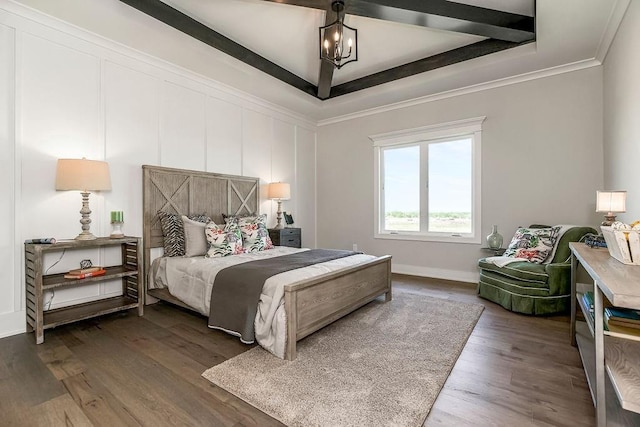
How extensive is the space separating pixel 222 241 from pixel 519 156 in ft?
13.0

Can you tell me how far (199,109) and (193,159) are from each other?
2.24 feet

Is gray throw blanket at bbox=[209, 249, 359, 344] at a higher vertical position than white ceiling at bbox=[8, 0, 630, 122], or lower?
lower

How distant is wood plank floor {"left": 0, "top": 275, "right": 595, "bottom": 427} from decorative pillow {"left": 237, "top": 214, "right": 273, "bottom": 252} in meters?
1.06

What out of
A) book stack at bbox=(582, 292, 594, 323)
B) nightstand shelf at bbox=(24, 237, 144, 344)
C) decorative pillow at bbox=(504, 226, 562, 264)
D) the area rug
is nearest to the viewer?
the area rug

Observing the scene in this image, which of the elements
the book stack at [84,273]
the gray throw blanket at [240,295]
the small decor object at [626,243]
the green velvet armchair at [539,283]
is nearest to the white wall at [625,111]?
the green velvet armchair at [539,283]

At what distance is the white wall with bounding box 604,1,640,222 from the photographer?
2383 millimetres

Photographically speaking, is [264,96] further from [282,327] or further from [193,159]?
[282,327]

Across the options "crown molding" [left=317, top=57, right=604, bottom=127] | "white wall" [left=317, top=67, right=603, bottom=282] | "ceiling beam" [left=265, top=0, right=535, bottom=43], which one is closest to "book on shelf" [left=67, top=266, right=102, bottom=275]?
"ceiling beam" [left=265, top=0, right=535, bottom=43]

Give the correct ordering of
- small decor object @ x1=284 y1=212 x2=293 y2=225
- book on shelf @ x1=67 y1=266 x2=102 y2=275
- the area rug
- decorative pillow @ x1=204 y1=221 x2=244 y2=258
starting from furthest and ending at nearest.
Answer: small decor object @ x1=284 y1=212 x2=293 y2=225
decorative pillow @ x1=204 y1=221 x2=244 y2=258
book on shelf @ x1=67 y1=266 x2=102 y2=275
the area rug

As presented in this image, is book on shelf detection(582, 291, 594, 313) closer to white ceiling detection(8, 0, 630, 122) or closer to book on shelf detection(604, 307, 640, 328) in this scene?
book on shelf detection(604, 307, 640, 328)

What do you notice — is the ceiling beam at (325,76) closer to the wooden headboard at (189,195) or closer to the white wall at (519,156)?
the white wall at (519,156)

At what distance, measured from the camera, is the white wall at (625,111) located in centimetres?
238

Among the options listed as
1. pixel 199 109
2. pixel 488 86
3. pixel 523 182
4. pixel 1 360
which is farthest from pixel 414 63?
pixel 1 360

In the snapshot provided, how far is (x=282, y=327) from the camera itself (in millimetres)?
2189
